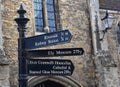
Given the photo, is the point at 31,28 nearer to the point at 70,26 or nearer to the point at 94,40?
the point at 70,26

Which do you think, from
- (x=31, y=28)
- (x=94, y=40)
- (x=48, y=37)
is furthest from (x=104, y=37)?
(x=48, y=37)

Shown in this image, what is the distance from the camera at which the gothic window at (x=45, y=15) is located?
1406 cm

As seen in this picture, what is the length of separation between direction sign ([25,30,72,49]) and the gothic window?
8.31m

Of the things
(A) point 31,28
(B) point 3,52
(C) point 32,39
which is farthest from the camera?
(A) point 31,28

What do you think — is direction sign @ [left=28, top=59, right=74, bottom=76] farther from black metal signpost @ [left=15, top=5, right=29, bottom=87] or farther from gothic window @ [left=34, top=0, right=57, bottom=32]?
gothic window @ [left=34, top=0, right=57, bottom=32]

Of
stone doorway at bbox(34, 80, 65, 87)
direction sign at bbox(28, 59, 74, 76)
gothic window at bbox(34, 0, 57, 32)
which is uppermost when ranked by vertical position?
gothic window at bbox(34, 0, 57, 32)

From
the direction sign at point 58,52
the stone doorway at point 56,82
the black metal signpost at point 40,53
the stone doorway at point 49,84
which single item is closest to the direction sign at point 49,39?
the black metal signpost at point 40,53

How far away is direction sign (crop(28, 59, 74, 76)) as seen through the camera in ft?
18.5

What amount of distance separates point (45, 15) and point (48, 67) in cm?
858

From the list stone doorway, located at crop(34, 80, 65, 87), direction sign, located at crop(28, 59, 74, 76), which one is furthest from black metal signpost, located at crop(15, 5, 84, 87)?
stone doorway, located at crop(34, 80, 65, 87)

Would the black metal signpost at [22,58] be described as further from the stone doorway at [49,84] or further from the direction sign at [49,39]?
the stone doorway at [49,84]

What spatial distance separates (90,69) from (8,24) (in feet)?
13.3

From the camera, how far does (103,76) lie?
45.6 ft

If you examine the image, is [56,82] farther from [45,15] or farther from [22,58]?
[22,58]
